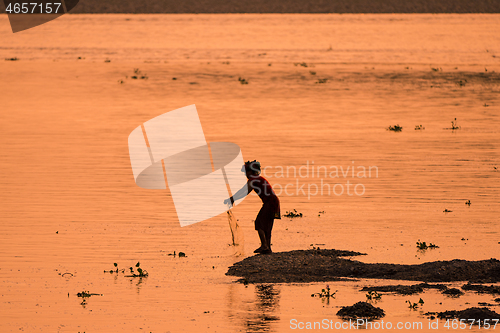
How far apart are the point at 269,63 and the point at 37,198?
3681 centimetres

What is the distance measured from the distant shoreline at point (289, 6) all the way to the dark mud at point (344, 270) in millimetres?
89974

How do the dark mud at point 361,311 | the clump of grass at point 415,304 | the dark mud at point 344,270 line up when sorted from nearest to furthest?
the dark mud at point 361,311, the clump of grass at point 415,304, the dark mud at point 344,270

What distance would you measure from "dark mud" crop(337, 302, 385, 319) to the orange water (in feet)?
0.49

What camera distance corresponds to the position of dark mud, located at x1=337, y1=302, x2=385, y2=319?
10.3 metres

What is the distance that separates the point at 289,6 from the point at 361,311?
97.6m

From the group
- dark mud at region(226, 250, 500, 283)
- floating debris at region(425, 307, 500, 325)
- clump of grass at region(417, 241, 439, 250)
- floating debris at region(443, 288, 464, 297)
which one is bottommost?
floating debris at region(425, 307, 500, 325)

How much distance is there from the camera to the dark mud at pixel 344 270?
1185 centimetres

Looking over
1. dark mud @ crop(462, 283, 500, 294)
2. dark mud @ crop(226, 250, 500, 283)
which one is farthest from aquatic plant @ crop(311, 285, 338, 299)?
dark mud @ crop(462, 283, 500, 294)

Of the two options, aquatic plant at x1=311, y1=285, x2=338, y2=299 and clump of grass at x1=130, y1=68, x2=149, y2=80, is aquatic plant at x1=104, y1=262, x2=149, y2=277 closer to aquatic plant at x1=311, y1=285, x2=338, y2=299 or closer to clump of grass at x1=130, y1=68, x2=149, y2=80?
aquatic plant at x1=311, y1=285, x2=338, y2=299

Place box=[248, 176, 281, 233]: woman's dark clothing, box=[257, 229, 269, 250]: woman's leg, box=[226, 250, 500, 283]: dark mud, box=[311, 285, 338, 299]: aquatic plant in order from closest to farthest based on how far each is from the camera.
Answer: box=[311, 285, 338, 299]: aquatic plant → box=[226, 250, 500, 283]: dark mud → box=[257, 229, 269, 250]: woman's leg → box=[248, 176, 281, 233]: woman's dark clothing

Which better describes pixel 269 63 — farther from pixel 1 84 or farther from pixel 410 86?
pixel 1 84

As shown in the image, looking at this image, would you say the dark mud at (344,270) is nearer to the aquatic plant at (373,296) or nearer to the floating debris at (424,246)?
the aquatic plant at (373,296)

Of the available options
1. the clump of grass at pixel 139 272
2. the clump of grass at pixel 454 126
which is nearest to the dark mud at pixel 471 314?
the clump of grass at pixel 139 272

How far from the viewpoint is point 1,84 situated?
44219mm
